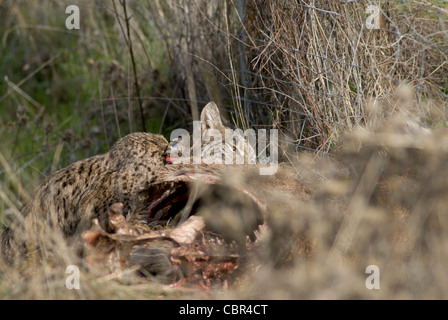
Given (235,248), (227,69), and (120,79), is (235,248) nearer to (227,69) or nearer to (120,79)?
(227,69)

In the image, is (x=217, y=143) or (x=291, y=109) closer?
(x=217, y=143)

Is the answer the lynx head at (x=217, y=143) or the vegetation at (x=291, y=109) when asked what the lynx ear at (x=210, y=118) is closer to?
the lynx head at (x=217, y=143)

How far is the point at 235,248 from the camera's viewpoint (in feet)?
9.07

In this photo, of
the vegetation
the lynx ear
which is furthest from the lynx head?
the vegetation

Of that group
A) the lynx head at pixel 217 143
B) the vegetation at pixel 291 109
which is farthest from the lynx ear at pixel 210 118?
the vegetation at pixel 291 109

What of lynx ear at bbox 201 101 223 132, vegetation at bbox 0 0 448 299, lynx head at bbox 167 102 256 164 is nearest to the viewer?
vegetation at bbox 0 0 448 299

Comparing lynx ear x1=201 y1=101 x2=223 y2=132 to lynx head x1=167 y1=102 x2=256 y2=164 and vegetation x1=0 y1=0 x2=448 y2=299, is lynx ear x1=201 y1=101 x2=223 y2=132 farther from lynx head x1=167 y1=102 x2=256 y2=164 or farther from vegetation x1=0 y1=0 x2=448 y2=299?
vegetation x1=0 y1=0 x2=448 y2=299

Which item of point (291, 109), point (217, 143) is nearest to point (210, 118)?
point (217, 143)

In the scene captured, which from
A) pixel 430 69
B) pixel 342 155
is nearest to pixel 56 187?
pixel 342 155

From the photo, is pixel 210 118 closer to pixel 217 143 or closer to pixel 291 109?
pixel 217 143

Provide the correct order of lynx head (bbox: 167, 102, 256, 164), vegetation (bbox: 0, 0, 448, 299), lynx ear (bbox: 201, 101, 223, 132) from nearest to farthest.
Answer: vegetation (bbox: 0, 0, 448, 299) → lynx head (bbox: 167, 102, 256, 164) → lynx ear (bbox: 201, 101, 223, 132)

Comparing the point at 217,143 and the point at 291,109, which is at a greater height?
the point at 291,109

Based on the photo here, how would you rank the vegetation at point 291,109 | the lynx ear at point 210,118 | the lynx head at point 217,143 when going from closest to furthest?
the vegetation at point 291,109, the lynx head at point 217,143, the lynx ear at point 210,118

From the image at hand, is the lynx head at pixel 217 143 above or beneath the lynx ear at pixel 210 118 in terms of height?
beneath
